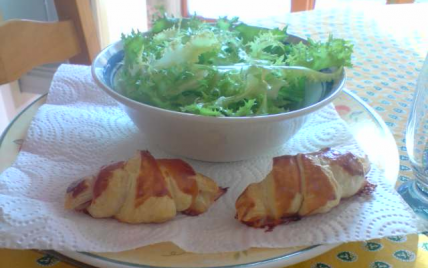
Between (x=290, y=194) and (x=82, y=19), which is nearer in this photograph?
(x=290, y=194)

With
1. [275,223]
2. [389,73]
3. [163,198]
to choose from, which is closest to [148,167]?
[163,198]

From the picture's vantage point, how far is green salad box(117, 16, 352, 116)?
0.50 meters

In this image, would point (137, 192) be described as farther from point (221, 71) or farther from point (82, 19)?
point (82, 19)

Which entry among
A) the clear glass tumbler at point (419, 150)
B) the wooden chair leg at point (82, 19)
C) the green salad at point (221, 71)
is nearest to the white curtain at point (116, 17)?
the wooden chair leg at point (82, 19)

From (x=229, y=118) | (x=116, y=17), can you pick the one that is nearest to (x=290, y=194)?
(x=229, y=118)

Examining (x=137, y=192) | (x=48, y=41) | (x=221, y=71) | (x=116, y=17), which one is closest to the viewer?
(x=137, y=192)

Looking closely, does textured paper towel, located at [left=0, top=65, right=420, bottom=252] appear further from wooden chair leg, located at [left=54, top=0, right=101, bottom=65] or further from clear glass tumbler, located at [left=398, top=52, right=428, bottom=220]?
wooden chair leg, located at [left=54, top=0, right=101, bottom=65]

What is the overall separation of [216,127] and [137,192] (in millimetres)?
108

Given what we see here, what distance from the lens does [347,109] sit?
0.69 metres

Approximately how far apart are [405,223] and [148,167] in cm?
26

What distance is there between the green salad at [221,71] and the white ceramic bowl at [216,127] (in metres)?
0.02

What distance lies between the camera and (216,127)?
45 cm

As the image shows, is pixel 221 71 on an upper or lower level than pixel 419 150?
upper

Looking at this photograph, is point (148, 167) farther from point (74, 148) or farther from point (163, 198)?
point (74, 148)
